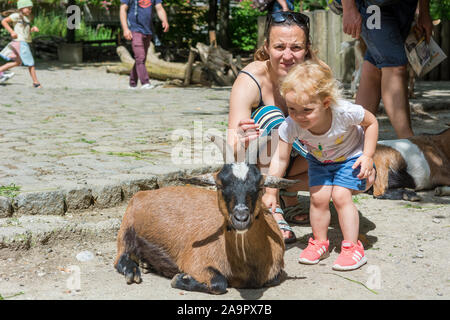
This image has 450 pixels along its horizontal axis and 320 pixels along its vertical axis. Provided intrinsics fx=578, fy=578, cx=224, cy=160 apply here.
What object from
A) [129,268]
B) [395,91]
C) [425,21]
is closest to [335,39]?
[425,21]

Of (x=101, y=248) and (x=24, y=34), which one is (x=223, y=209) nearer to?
(x=101, y=248)

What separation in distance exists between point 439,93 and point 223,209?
9442 millimetres

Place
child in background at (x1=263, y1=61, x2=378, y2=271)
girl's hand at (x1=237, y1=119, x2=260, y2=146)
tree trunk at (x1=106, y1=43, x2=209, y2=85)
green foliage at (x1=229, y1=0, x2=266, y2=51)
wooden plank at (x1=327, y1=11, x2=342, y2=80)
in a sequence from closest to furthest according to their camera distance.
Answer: child in background at (x1=263, y1=61, x2=378, y2=271)
girl's hand at (x1=237, y1=119, x2=260, y2=146)
wooden plank at (x1=327, y1=11, x2=342, y2=80)
tree trunk at (x1=106, y1=43, x2=209, y2=85)
green foliage at (x1=229, y1=0, x2=266, y2=51)

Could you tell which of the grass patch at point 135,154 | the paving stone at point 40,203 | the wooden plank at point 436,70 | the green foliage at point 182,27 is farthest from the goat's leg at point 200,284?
the green foliage at point 182,27

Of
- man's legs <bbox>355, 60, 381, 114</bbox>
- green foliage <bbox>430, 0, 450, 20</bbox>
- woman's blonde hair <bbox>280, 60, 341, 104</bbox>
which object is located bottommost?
man's legs <bbox>355, 60, 381, 114</bbox>

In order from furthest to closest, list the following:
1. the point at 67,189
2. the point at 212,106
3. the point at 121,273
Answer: the point at 212,106 < the point at 67,189 < the point at 121,273

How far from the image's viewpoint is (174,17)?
2216cm

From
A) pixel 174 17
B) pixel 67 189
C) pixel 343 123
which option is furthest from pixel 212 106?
pixel 174 17

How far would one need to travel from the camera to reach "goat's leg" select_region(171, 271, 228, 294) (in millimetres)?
3193

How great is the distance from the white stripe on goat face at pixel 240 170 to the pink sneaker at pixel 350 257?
0.99 metres

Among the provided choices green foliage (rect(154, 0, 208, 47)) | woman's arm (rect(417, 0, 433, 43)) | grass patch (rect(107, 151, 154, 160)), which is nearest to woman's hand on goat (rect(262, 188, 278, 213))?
grass patch (rect(107, 151, 154, 160))

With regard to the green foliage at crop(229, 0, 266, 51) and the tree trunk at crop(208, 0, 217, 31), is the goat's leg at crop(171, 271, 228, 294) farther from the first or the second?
the green foliage at crop(229, 0, 266, 51)

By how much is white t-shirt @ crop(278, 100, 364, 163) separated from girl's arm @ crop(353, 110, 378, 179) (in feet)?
0.21

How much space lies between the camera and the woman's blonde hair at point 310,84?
351 cm
